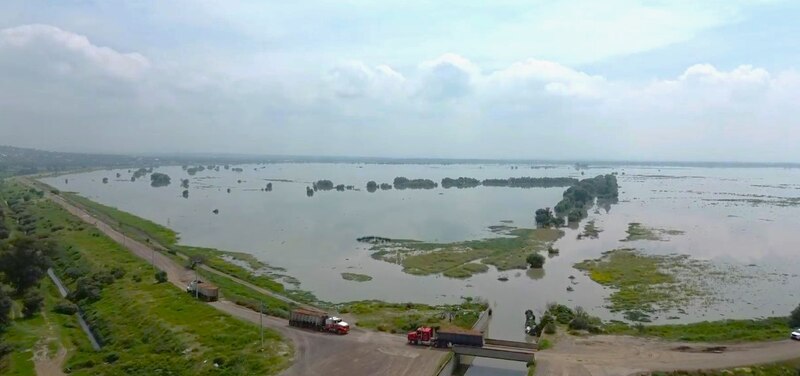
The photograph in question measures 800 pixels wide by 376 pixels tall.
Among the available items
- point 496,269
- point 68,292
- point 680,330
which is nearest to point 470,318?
point 680,330

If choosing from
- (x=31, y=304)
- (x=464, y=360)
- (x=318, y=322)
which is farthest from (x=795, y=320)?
(x=31, y=304)

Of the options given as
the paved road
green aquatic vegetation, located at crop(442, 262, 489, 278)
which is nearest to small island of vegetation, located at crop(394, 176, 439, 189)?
green aquatic vegetation, located at crop(442, 262, 489, 278)

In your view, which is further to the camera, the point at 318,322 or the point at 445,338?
the point at 318,322

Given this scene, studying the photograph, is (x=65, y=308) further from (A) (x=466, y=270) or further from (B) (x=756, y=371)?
(B) (x=756, y=371)

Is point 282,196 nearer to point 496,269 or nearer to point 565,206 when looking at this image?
point 565,206

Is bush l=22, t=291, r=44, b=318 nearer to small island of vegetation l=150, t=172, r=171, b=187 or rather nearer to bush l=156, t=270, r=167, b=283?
bush l=156, t=270, r=167, b=283

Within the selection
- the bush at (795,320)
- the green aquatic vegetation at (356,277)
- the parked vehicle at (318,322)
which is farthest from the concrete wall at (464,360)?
the bush at (795,320)
